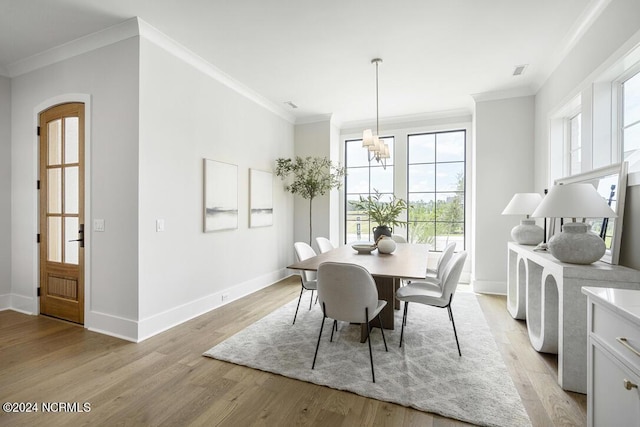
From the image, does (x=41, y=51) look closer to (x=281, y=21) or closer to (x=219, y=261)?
(x=281, y=21)

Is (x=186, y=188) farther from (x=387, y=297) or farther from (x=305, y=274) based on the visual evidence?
(x=387, y=297)

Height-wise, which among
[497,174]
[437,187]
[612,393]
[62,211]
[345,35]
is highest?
[345,35]

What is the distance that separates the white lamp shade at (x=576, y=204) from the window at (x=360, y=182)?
11.9 feet

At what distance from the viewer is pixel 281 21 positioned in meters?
2.80

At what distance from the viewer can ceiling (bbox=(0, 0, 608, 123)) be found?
2.60 metres

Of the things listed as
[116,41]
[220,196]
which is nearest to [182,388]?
[220,196]

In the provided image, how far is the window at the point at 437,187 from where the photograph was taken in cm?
541

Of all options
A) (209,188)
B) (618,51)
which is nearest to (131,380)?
(209,188)

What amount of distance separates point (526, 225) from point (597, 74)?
157cm

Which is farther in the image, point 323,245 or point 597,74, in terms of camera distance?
point 323,245

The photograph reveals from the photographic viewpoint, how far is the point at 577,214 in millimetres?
2033

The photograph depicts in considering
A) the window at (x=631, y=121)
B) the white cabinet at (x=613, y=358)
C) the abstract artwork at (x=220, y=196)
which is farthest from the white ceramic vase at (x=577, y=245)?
the abstract artwork at (x=220, y=196)

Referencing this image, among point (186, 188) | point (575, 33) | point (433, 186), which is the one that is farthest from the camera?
point (433, 186)

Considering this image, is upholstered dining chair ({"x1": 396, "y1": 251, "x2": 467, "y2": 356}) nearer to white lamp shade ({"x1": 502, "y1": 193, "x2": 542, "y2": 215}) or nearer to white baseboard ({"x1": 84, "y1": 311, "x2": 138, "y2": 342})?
white lamp shade ({"x1": 502, "y1": 193, "x2": 542, "y2": 215})
